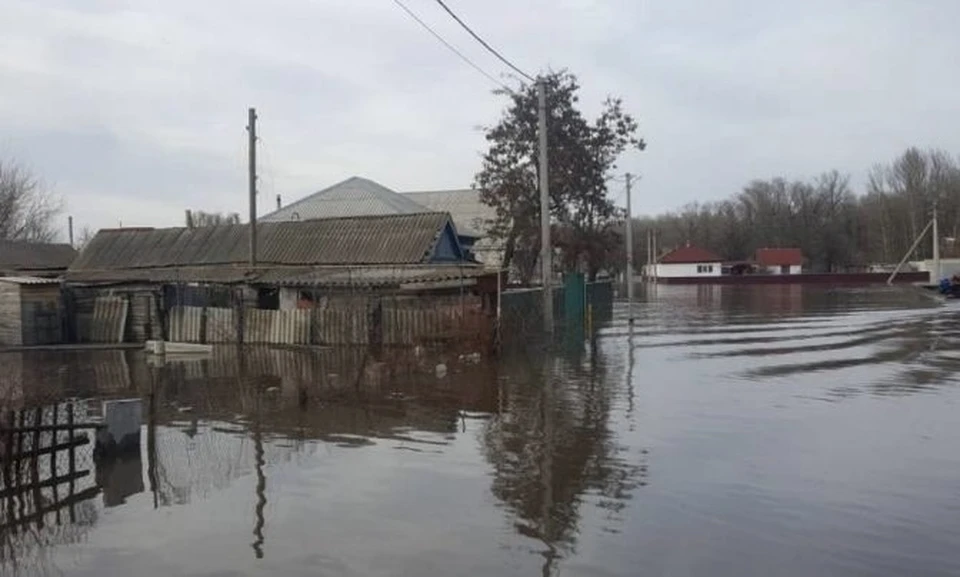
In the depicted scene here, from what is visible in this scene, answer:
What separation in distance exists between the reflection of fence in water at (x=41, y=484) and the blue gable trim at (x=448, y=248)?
896 inches

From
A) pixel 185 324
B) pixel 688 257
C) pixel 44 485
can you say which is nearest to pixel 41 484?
pixel 44 485

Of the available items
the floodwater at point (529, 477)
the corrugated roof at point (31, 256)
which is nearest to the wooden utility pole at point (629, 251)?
the floodwater at point (529, 477)

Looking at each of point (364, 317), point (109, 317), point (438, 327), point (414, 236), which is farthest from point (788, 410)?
point (109, 317)

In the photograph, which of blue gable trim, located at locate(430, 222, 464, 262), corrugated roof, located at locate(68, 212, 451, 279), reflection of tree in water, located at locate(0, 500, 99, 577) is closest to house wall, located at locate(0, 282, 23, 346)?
corrugated roof, located at locate(68, 212, 451, 279)

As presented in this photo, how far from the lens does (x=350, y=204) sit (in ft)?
153

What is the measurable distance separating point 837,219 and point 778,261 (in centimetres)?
1858

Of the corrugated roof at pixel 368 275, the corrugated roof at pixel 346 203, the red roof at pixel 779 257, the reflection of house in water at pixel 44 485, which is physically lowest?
the reflection of house in water at pixel 44 485

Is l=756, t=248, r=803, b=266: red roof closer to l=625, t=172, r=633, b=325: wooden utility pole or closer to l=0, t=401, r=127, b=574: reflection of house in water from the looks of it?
l=625, t=172, r=633, b=325: wooden utility pole

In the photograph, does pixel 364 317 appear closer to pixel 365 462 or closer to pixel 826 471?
pixel 365 462

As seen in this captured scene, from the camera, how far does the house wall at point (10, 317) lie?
26891 millimetres

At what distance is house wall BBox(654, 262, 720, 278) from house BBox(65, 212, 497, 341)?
222ft

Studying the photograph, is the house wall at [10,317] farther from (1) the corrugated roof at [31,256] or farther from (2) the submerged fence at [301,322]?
(1) the corrugated roof at [31,256]

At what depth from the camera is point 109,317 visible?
2795 centimetres

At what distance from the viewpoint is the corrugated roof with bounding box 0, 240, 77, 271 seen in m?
45.6
